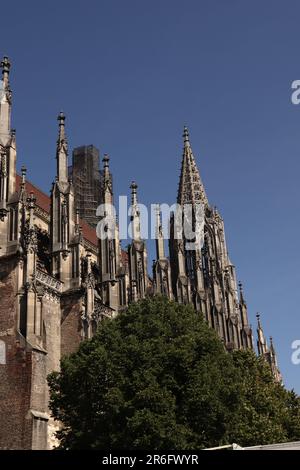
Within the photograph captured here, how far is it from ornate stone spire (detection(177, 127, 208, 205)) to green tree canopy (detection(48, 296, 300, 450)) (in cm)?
3350

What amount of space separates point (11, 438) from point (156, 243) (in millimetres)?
24824

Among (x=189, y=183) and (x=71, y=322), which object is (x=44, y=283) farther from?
(x=189, y=183)

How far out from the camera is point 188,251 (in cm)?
5497

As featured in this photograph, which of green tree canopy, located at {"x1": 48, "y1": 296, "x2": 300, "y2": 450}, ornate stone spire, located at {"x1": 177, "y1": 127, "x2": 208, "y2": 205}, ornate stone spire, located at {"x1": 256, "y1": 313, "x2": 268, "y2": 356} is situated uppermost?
ornate stone spire, located at {"x1": 177, "y1": 127, "x2": 208, "y2": 205}

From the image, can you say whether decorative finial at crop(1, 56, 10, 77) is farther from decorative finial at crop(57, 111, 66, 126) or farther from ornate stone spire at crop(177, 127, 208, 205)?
ornate stone spire at crop(177, 127, 208, 205)

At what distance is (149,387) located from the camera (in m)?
20.0

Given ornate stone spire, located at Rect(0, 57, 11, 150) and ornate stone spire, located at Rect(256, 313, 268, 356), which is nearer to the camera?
ornate stone spire, located at Rect(0, 57, 11, 150)

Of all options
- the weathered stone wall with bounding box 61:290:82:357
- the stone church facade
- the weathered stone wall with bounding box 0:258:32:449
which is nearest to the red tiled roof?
the stone church facade

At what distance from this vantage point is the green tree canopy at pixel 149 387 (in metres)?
19.7

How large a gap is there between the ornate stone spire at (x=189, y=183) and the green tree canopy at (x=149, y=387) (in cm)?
3350

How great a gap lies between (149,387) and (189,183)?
3883 cm

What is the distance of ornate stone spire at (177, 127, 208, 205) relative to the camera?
56906mm

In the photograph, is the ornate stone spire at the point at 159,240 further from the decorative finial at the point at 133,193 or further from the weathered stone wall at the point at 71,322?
the weathered stone wall at the point at 71,322

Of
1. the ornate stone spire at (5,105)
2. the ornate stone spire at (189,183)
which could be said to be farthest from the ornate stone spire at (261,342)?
the ornate stone spire at (5,105)
